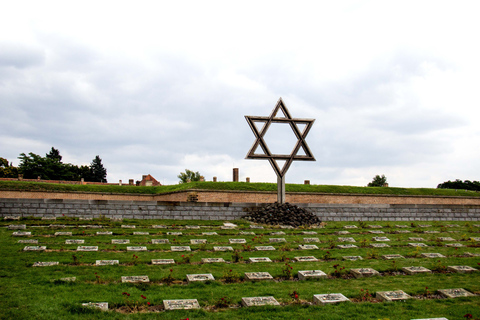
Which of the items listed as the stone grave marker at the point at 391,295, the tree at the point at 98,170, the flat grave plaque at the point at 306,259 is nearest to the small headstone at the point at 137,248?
the flat grave plaque at the point at 306,259

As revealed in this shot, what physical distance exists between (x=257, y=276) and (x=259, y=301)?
146 centimetres

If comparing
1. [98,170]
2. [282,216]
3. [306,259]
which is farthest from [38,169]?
[306,259]

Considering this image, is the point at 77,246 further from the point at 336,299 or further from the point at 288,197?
the point at 288,197

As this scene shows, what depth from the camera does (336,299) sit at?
6137 mm

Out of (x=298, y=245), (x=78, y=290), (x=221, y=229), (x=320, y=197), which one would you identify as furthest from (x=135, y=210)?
(x=320, y=197)

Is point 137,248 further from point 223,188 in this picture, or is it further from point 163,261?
point 223,188

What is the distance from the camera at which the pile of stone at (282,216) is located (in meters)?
15.2

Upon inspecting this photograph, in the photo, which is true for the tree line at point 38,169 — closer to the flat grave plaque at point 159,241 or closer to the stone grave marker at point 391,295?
the flat grave plaque at point 159,241

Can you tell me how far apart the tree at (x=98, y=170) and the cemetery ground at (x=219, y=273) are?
4777 cm

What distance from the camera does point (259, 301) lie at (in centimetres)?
590

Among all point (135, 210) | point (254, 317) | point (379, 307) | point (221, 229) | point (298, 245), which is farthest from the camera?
point (135, 210)

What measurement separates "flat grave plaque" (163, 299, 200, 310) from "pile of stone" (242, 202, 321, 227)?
9451mm

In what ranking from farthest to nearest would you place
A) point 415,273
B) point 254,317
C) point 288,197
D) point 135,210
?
point 288,197 < point 135,210 < point 415,273 < point 254,317

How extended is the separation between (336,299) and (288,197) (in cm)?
2381
